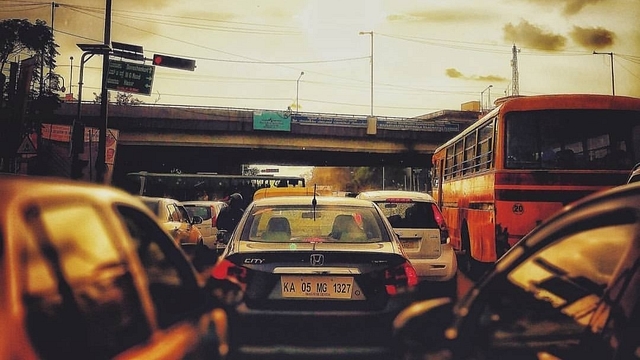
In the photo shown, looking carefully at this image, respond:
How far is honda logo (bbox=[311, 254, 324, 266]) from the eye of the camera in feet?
16.2

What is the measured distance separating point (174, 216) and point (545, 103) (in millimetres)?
6852

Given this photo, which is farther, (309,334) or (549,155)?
(549,155)

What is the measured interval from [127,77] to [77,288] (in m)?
24.8

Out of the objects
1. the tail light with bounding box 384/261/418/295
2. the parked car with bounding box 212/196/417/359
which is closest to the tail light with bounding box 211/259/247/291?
the parked car with bounding box 212/196/417/359

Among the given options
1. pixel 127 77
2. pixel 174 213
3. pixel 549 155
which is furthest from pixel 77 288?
pixel 127 77

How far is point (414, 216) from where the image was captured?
31.8 ft

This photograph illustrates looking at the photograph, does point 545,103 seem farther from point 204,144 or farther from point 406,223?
point 204,144

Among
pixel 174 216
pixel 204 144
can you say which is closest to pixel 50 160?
pixel 174 216

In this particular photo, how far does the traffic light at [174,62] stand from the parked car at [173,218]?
30.9 feet

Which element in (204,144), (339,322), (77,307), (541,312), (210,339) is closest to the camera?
(77,307)

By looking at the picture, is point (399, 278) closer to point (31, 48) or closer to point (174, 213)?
point (174, 213)

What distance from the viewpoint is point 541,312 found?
2061 millimetres

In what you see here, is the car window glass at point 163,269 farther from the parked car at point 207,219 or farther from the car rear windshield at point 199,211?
the car rear windshield at point 199,211

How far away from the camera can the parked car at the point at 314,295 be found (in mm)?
4570
